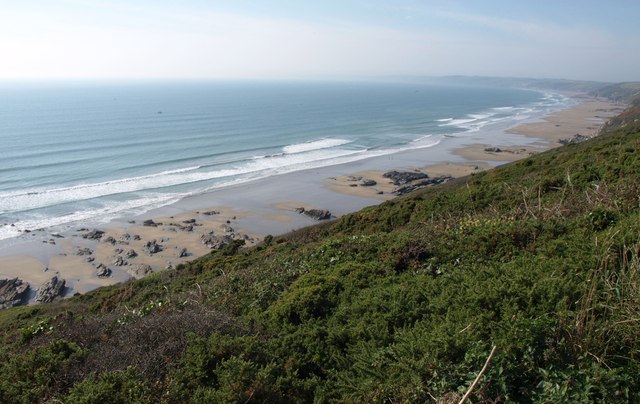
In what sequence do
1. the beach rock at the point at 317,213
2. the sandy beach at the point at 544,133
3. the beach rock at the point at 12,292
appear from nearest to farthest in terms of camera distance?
the beach rock at the point at 12,292, the beach rock at the point at 317,213, the sandy beach at the point at 544,133

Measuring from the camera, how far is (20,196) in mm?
40656

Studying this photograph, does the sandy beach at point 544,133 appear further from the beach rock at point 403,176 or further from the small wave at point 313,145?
the small wave at point 313,145

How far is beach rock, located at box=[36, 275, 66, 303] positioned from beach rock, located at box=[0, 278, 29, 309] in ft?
2.75

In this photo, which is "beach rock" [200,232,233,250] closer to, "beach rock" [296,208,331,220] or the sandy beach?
"beach rock" [296,208,331,220]

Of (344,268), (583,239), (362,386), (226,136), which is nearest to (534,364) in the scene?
(362,386)

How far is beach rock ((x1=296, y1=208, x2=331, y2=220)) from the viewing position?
35.5 m

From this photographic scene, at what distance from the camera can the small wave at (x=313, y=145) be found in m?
64.6

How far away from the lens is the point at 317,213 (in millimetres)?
36094

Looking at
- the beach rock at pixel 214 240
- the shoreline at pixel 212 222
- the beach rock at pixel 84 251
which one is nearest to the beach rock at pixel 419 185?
the shoreline at pixel 212 222

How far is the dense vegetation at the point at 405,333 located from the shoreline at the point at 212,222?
70.4 ft

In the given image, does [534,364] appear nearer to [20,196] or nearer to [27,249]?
[27,249]

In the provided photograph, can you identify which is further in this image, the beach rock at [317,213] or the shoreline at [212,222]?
the beach rock at [317,213]

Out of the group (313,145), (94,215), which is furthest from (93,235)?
(313,145)

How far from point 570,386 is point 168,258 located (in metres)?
28.0
